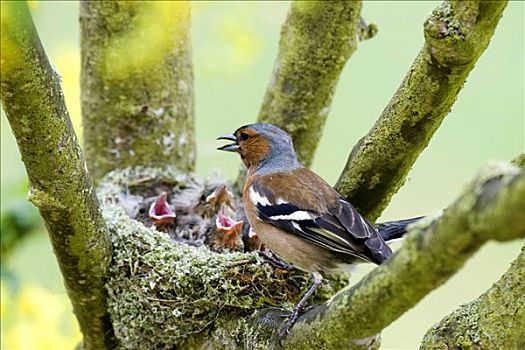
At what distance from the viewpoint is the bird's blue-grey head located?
14.3ft

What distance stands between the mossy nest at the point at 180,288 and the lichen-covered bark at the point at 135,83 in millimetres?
1016

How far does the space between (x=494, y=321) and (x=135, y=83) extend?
8.83 feet

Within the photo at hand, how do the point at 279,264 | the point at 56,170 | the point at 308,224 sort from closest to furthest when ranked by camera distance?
the point at 56,170, the point at 308,224, the point at 279,264

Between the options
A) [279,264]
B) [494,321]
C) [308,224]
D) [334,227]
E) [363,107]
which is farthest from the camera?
[363,107]

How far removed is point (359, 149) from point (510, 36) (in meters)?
4.02

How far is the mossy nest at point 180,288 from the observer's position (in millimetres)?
3691

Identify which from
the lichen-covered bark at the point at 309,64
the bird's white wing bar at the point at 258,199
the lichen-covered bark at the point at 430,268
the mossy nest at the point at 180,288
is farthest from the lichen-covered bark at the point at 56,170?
the lichen-covered bark at the point at 309,64

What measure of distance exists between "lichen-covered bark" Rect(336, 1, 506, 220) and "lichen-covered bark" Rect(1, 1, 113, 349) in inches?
46.7

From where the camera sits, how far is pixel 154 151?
5039 millimetres

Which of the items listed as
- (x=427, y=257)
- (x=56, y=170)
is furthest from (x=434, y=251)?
(x=56, y=170)

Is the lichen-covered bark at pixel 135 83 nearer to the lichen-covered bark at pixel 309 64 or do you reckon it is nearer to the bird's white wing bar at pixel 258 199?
the lichen-covered bark at pixel 309 64

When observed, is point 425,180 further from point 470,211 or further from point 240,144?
point 470,211

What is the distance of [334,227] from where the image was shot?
3.56 m

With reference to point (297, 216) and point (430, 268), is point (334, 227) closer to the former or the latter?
point (297, 216)
